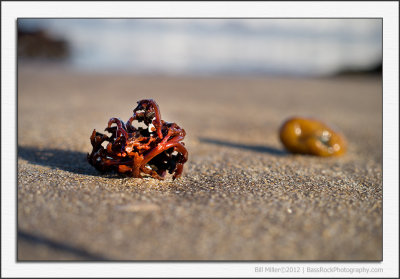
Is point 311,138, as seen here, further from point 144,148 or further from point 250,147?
point 144,148

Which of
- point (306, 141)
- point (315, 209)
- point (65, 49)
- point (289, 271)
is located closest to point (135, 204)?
point (289, 271)

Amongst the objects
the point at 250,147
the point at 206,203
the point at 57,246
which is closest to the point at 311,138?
the point at 250,147

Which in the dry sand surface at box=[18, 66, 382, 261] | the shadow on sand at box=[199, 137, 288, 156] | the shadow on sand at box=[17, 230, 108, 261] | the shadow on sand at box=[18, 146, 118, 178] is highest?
the shadow on sand at box=[199, 137, 288, 156]

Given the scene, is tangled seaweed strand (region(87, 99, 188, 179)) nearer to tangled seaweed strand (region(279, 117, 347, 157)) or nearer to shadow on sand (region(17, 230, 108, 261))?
shadow on sand (region(17, 230, 108, 261))

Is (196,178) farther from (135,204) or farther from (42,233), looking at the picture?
(42,233)

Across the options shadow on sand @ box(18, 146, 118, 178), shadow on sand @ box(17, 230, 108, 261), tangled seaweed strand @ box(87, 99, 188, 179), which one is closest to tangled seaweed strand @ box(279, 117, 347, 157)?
tangled seaweed strand @ box(87, 99, 188, 179)
